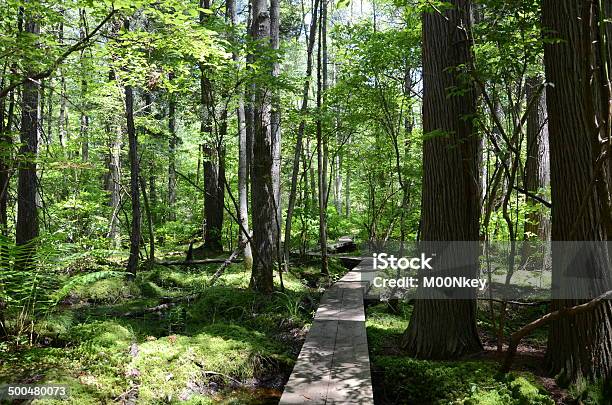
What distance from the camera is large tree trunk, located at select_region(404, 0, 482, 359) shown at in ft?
15.9

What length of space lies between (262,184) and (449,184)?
11.3 ft

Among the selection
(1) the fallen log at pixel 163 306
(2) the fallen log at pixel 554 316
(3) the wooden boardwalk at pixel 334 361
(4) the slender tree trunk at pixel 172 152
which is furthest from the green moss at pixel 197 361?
(4) the slender tree trunk at pixel 172 152

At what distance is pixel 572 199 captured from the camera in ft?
12.5

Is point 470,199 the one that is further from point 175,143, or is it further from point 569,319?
point 175,143

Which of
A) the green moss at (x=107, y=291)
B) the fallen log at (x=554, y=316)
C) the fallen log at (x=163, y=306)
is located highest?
the fallen log at (x=554, y=316)

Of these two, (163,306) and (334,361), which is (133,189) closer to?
(163,306)

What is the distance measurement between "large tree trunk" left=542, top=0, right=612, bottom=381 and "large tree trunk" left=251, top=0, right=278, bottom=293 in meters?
4.36

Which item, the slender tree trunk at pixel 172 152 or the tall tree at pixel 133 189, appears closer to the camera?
the tall tree at pixel 133 189

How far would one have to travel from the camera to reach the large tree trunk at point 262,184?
7234mm

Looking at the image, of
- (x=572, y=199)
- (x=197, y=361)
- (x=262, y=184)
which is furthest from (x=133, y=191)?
(x=572, y=199)

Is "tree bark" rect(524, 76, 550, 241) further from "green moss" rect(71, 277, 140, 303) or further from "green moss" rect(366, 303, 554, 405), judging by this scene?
"green moss" rect(71, 277, 140, 303)

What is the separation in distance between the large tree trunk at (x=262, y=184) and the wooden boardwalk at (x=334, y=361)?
1.20 metres

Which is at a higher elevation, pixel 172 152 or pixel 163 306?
pixel 172 152

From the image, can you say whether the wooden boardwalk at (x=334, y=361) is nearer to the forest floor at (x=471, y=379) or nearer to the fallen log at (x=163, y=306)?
the forest floor at (x=471, y=379)
